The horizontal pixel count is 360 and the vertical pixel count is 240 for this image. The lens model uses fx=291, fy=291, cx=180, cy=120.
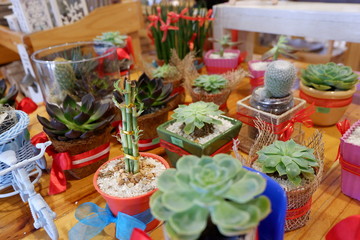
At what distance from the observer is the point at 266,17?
1036 mm

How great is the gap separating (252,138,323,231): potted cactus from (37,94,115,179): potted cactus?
0.34 metres

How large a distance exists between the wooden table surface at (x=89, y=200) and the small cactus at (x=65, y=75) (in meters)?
0.30

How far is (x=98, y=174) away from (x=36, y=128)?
47 centimetres

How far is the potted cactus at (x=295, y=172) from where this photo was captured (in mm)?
482

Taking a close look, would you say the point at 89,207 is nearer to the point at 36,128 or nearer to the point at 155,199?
the point at 155,199

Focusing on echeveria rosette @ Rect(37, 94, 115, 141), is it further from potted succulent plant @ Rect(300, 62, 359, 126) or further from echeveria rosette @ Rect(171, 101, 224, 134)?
potted succulent plant @ Rect(300, 62, 359, 126)

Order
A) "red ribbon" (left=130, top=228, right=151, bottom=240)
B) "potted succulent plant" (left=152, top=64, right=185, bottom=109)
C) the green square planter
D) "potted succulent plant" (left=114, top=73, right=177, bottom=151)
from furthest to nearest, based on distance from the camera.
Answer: "potted succulent plant" (left=152, top=64, right=185, bottom=109), "potted succulent plant" (left=114, top=73, right=177, bottom=151), the green square planter, "red ribbon" (left=130, top=228, right=151, bottom=240)

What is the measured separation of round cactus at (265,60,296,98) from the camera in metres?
0.65

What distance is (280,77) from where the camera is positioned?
0.65 m

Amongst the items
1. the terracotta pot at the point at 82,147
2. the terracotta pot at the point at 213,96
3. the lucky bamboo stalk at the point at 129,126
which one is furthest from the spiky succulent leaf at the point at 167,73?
the lucky bamboo stalk at the point at 129,126

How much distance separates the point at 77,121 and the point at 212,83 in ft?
1.32

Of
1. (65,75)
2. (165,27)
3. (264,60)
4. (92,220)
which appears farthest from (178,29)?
(92,220)

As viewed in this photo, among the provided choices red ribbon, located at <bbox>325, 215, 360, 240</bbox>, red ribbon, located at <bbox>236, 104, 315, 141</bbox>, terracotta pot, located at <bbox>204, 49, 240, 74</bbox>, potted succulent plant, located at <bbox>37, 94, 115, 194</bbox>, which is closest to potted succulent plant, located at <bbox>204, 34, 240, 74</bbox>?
A: terracotta pot, located at <bbox>204, 49, 240, 74</bbox>

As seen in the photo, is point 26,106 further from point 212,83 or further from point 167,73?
point 212,83
